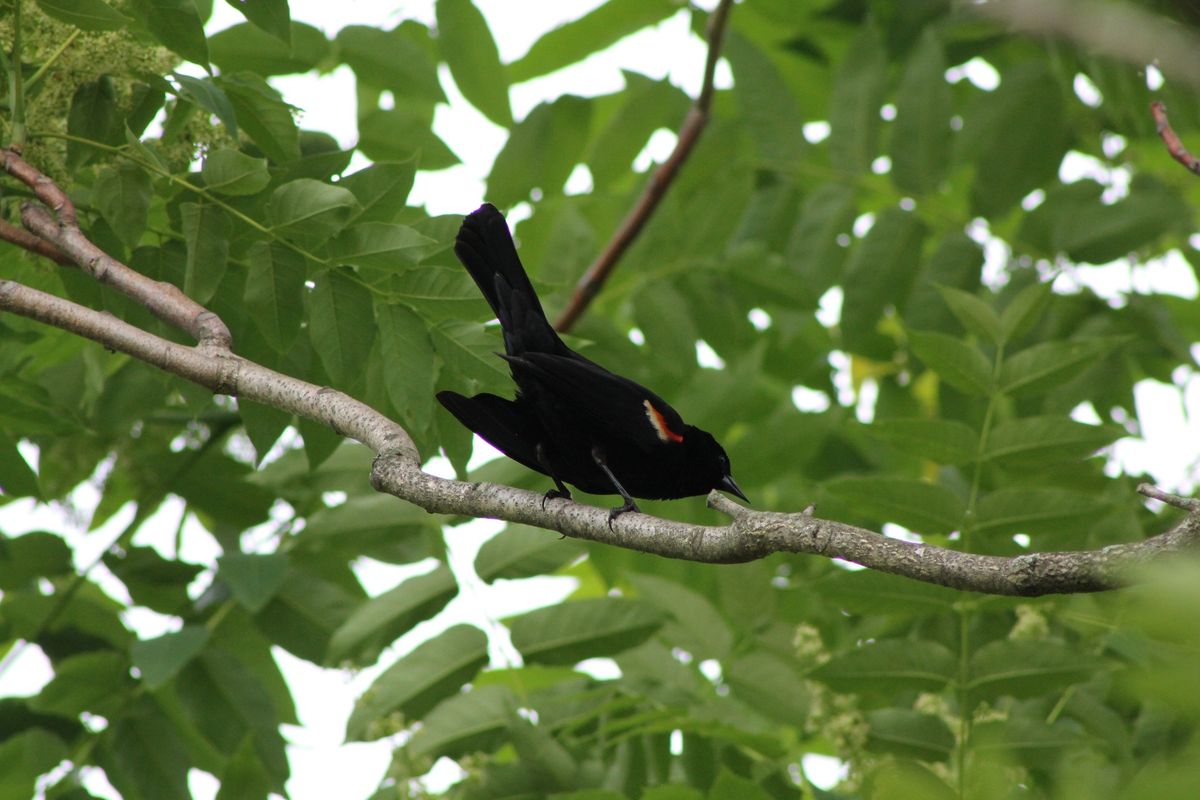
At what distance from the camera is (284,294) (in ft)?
11.7

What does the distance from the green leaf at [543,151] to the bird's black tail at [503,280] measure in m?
2.33

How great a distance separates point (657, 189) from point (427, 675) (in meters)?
2.29

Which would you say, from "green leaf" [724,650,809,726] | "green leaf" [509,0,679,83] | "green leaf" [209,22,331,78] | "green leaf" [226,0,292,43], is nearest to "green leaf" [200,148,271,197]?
"green leaf" [226,0,292,43]

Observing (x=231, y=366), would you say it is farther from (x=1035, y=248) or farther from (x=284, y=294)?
(x=1035, y=248)

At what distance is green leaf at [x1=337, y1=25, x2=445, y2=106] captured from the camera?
221 inches

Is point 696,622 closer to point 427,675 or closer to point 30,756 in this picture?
point 427,675

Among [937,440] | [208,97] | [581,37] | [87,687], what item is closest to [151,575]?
[87,687]

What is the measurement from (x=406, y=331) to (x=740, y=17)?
3941 millimetres

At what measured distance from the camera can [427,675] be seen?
14.8 feet

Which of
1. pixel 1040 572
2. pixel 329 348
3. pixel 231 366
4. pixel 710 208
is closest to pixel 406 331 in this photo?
pixel 329 348

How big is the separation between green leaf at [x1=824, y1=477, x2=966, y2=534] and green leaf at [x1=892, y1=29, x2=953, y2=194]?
218cm

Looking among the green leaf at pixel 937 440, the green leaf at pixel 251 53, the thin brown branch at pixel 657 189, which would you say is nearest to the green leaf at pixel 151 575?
the thin brown branch at pixel 657 189

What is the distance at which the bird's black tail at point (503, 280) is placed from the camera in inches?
142

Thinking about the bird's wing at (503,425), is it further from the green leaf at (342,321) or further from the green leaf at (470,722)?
the green leaf at (470,722)
